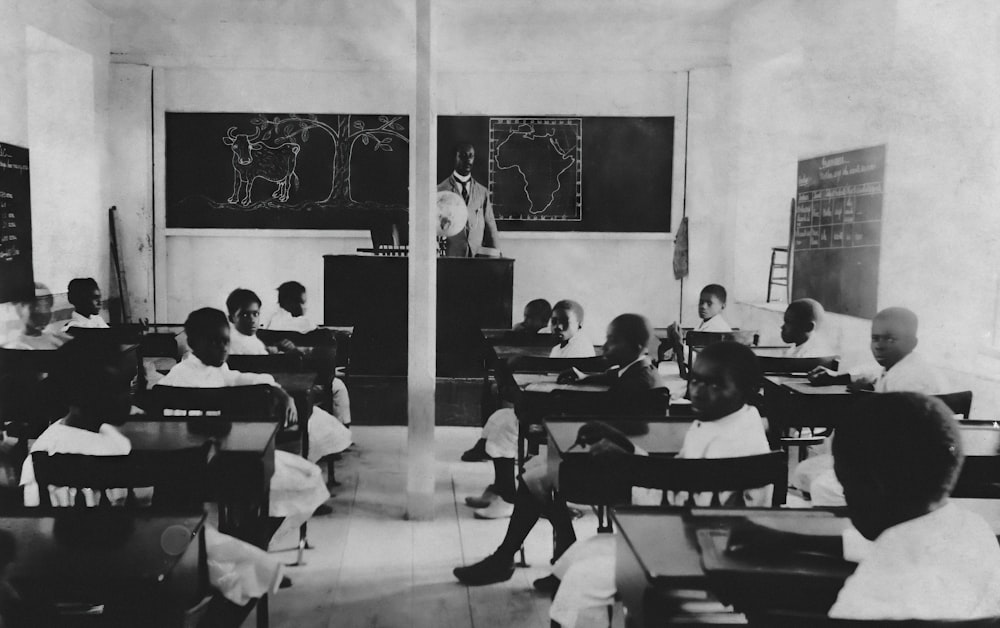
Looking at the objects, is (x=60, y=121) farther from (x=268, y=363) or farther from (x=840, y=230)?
(x=840, y=230)

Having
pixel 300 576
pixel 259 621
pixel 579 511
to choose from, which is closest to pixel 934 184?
pixel 579 511

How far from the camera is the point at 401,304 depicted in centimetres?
632

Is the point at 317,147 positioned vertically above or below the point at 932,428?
above

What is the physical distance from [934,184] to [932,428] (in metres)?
3.65

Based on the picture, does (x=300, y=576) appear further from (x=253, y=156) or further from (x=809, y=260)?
(x=253, y=156)

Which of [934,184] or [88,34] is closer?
[934,184]

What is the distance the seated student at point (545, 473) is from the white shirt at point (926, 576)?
1372 millimetres

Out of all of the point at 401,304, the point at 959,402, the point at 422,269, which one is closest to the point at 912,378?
the point at 959,402

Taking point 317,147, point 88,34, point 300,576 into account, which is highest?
point 88,34

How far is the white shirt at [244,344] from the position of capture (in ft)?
11.8

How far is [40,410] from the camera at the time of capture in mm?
3184

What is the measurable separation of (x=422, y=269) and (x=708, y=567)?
224 centimetres

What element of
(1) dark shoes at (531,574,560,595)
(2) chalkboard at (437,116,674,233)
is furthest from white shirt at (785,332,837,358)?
(2) chalkboard at (437,116,674,233)

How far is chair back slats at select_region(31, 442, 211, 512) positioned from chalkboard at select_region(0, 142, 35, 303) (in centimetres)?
435
